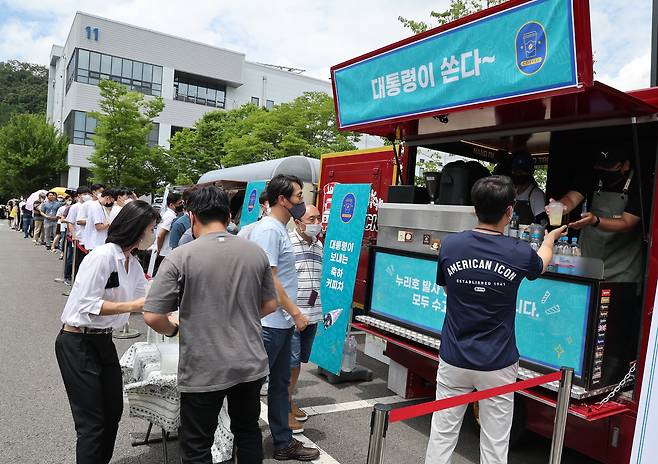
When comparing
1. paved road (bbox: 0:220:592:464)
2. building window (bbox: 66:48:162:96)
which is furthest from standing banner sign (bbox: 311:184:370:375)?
building window (bbox: 66:48:162:96)

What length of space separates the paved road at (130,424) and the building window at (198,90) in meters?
36.2

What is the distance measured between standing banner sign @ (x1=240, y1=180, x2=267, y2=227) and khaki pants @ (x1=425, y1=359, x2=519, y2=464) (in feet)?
22.8

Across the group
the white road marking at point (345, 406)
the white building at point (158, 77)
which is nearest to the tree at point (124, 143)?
the white building at point (158, 77)

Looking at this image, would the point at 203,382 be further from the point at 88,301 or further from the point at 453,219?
the point at 453,219

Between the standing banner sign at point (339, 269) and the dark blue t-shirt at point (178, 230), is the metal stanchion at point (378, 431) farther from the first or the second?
the dark blue t-shirt at point (178, 230)

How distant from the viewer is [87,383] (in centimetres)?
270

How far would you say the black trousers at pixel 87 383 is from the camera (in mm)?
2695

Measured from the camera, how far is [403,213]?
14.8ft

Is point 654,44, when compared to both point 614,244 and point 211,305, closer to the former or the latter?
point 614,244

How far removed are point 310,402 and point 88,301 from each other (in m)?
2.65

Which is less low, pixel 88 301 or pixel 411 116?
pixel 411 116

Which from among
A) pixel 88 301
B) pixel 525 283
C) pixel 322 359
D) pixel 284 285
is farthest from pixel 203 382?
pixel 322 359

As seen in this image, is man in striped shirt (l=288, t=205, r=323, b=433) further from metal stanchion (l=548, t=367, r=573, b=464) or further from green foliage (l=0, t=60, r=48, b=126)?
green foliage (l=0, t=60, r=48, b=126)

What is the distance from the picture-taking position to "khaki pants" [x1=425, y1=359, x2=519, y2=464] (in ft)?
8.91
